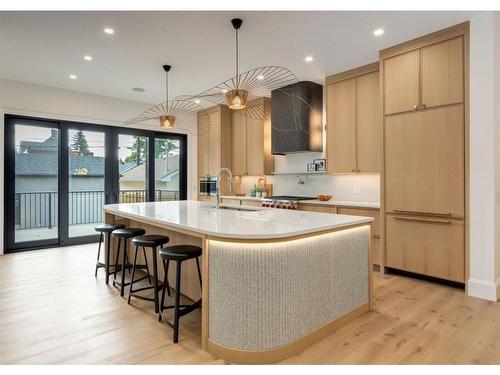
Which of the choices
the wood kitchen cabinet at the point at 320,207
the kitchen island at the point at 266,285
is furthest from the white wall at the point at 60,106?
the kitchen island at the point at 266,285

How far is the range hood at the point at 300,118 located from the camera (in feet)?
16.7

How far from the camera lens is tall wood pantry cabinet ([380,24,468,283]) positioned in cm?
327

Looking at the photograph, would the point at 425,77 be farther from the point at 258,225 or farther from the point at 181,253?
the point at 181,253

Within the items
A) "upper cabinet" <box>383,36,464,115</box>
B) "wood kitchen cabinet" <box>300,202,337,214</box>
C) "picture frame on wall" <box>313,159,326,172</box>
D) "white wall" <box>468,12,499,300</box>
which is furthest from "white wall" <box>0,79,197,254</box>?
"white wall" <box>468,12,499,300</box>

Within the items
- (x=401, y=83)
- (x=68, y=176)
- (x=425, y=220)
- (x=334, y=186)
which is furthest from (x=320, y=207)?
(x=68, y=176)

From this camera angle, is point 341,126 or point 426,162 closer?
point 426,162

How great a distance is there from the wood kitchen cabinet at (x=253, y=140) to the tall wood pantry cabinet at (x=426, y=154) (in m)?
2.49

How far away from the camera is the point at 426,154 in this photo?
3.50 metres

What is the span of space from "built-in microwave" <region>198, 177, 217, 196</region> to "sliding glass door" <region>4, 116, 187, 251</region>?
0.93 metres

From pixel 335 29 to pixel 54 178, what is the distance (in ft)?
16.7

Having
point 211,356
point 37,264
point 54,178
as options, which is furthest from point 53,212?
point 211,356

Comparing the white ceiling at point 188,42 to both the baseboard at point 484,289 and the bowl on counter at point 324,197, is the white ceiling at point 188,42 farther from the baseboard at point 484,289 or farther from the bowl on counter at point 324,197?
the baseboard at point 484,289

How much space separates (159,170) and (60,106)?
2.16 m

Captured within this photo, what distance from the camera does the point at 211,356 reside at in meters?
2.09
